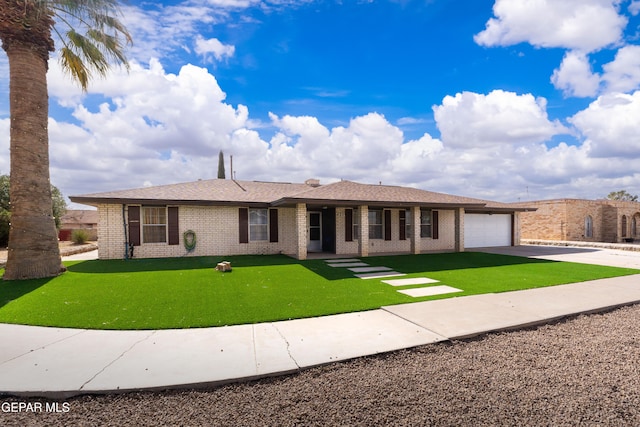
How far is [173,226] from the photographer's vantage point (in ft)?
45.8

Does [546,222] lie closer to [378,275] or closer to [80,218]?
[378,275]

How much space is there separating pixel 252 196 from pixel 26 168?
834 centimetres

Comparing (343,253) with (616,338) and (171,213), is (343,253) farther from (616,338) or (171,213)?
(616,338)

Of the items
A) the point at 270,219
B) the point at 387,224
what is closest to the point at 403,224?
the point at 387,224

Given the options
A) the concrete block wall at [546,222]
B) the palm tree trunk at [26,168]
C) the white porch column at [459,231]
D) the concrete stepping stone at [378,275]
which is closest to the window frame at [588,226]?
the concrete block wall at [546,222]

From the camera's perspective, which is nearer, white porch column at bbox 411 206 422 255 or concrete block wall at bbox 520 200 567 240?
white porch column at bbox 411 206 422 255

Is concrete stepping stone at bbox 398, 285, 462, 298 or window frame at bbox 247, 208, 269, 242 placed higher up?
window frame at bbox 247, 208, 269, 242

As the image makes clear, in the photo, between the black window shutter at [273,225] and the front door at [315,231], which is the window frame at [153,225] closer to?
the black window shutter at [273,225]

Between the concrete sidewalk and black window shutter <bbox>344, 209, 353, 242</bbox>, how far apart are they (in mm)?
9435

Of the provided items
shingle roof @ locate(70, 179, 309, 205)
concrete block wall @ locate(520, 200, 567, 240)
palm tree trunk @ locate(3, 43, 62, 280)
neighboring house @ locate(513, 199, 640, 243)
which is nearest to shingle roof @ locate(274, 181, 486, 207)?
shingle roof @ locate(70, 179, 309, 205)

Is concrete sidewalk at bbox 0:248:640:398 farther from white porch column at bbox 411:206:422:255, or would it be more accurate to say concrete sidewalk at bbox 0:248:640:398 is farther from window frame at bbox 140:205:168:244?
white porch column at bbox 411:206:422:255

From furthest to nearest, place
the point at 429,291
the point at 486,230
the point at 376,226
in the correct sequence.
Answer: the point at 486,230 < the point at 376,226 < the point at 429,291

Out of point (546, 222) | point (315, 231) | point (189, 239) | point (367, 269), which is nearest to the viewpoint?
point (367, 269)

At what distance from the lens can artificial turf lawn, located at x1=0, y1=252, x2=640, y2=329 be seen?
5.76m
